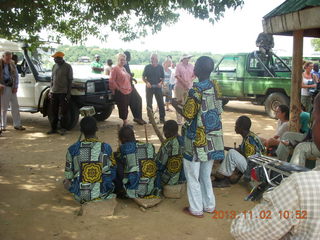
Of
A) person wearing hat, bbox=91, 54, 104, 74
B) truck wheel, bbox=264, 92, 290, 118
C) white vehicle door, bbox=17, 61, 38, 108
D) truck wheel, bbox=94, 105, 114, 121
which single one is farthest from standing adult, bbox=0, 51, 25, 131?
truck wheel, bbox=264, 92, 290, 118

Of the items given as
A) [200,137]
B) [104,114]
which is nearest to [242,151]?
[200,137]

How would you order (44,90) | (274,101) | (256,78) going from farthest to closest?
(256,78) → (274,101) → (44,90)

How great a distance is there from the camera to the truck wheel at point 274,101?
10656mm

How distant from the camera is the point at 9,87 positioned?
28.1 ft

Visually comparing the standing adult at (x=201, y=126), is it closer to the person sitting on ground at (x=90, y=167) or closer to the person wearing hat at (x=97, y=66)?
the person sitting on ground at (x=90, y=167)

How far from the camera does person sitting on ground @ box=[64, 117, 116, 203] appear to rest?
417 centimetres

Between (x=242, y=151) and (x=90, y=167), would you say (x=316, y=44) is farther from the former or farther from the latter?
(x=90, y=167)

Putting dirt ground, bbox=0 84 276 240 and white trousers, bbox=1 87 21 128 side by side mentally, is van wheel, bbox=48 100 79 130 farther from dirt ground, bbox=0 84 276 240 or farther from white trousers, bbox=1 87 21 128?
dirt ground, bbox=0 84 276 240

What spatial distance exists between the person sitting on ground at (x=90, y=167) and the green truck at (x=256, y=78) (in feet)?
25.0

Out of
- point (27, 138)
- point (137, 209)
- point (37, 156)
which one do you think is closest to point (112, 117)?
point (27, 138)

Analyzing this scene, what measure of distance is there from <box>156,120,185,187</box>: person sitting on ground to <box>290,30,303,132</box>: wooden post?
1753 millimetres

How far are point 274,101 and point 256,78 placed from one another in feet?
3.08

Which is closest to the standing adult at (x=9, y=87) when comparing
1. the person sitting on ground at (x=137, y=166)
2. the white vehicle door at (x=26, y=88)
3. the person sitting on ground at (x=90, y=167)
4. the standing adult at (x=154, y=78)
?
the white vehicle door at (x=26, y=88)

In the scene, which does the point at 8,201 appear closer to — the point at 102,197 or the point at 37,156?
the point at 102,197
